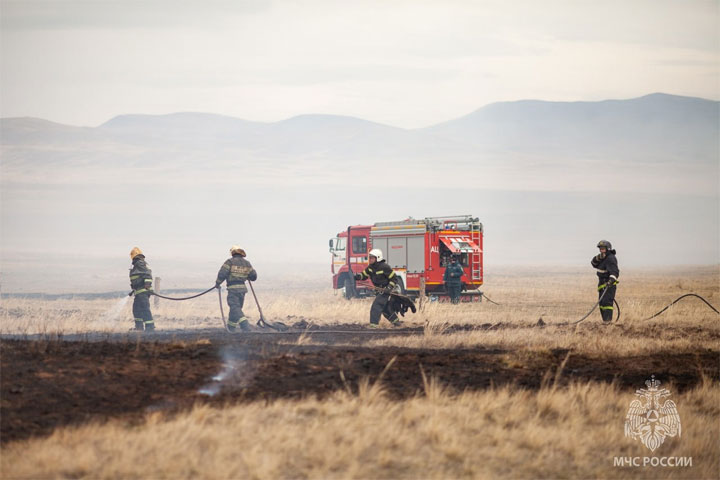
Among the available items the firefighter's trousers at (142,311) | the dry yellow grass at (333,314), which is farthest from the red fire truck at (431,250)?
the firefighter's trousers at (142,311)

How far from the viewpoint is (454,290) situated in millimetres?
29250

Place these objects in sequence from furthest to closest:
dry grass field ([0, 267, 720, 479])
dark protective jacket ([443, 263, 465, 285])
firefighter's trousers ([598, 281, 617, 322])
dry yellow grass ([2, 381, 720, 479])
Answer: dark protective jacket ([443, 263, 465, 285]) → firefighter's trousers ([598, 281, 617, 322]) → dry grass field ([0, 267, 720, 479]) → dry yellow grass ([2, 381, 720, 479])

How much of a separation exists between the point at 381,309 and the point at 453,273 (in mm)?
8222

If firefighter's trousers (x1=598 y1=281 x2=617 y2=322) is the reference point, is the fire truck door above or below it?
above

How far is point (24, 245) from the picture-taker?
14100 centimetres

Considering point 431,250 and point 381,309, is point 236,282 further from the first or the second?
point 431,250

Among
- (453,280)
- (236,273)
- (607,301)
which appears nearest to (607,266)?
(607,301)

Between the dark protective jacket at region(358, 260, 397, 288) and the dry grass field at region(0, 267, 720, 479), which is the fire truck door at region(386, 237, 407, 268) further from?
the dry grass field at region(0, 267, 720, 479)

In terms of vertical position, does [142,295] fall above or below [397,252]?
below

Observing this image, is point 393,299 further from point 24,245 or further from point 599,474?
point 24,245

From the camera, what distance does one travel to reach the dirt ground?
1039cm

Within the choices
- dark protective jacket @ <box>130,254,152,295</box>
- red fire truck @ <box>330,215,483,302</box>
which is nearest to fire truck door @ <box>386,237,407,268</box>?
red fire truck @ <box>330,215,483,302</box>

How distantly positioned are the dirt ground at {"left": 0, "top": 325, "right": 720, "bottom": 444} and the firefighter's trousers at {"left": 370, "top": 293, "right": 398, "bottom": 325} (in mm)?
4038

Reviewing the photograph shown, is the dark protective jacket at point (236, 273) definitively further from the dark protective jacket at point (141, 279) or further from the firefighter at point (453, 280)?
the firefighter at point (453, 280)
